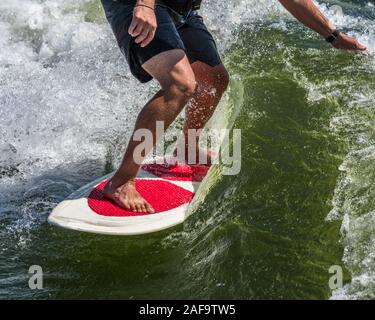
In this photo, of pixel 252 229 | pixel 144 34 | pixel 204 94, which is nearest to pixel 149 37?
pixel 144 34

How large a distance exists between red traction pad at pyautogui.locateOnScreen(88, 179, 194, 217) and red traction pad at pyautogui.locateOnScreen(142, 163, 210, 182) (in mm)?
113

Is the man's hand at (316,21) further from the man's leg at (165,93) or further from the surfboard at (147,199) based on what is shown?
the surfboard at (147,199)

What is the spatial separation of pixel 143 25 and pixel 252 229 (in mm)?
1395

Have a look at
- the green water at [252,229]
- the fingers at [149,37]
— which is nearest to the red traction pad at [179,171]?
the green water at [252,229]

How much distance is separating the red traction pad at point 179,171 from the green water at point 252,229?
4.4 inches

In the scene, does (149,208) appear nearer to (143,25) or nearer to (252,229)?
(252,229)

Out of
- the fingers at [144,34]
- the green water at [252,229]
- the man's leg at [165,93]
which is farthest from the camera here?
the man's leg at [165,93]

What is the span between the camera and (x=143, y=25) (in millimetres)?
3639

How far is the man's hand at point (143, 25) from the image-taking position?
143 inches

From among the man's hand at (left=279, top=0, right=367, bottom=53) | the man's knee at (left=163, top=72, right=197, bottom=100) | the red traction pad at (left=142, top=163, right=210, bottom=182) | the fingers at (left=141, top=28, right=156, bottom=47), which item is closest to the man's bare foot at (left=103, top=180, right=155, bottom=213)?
the red traction pad at (left=142, top=163, right=210, bottom=182)

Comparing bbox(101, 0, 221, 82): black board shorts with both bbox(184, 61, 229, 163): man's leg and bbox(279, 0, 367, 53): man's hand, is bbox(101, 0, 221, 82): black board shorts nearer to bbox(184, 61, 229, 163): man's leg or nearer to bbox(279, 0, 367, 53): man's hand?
bbox(184, 61, 229, 163): man's leg
